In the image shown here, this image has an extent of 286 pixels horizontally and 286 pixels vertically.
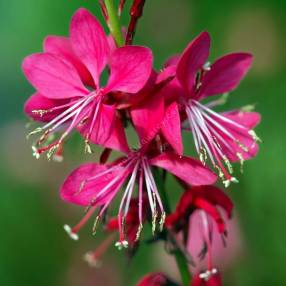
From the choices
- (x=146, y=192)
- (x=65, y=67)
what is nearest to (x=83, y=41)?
(x=65, y=67)

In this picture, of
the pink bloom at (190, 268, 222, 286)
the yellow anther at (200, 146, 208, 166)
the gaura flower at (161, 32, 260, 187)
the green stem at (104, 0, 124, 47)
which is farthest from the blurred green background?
the green stem at (104, 0, 124, 47)

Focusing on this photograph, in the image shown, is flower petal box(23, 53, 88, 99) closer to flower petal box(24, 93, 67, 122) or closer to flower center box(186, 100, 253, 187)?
flower petal box(24, 93, 67, 122)

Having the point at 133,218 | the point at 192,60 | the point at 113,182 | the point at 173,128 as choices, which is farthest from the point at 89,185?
the point at 192,60

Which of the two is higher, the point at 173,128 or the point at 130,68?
the point at 130,68

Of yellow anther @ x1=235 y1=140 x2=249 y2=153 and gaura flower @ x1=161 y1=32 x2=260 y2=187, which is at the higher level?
gaura flower @ x1=161 y1=32 x2=260 y2=187

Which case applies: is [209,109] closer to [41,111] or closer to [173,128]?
[173,128]

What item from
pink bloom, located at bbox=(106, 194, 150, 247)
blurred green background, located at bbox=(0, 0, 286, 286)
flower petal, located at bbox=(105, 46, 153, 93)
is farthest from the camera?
blurred green background, located at bbox=(0, 0, 286, 286)

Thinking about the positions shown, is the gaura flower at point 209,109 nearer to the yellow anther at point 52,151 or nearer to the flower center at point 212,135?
the flower center at point 212,135

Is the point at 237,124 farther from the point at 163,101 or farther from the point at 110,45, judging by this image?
the point at 110,45
